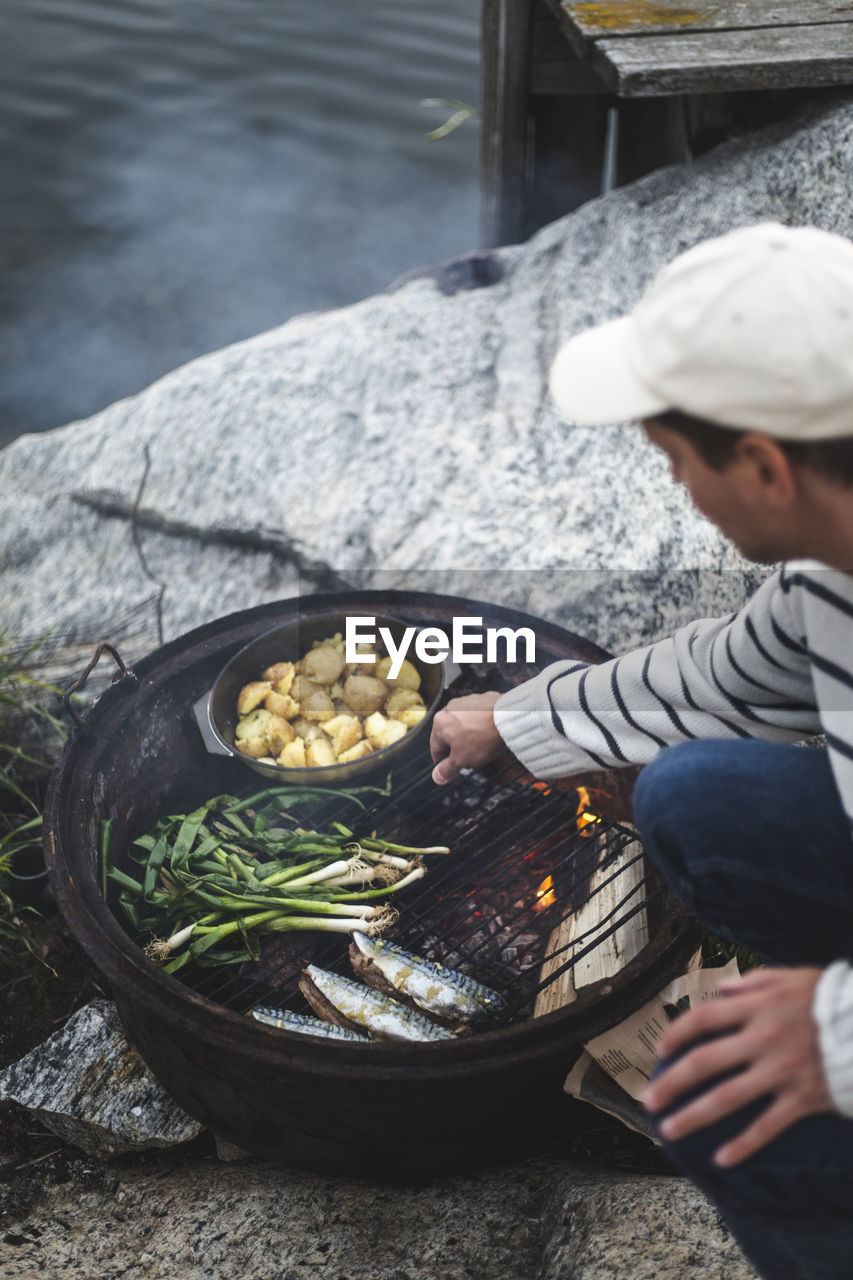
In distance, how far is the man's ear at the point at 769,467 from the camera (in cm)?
147

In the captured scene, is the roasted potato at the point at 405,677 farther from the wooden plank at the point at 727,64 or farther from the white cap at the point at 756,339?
the wooden plank at the point at 727,64

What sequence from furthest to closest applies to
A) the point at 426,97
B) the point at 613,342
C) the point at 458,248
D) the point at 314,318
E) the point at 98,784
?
the point at 426,97
the point at 458,248
the point at 314,318
the point at 98,784
the point at 613,342

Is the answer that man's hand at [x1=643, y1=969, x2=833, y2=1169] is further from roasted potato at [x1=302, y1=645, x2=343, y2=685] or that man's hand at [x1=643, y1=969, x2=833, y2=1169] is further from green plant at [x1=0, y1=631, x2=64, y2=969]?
green plant at [x1=0, y1=631, x2=64, y2=969]

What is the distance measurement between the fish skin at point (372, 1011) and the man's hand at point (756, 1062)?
1.13 metres

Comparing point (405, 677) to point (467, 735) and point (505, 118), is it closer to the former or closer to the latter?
point (467, 735)

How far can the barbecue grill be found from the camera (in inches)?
88.3

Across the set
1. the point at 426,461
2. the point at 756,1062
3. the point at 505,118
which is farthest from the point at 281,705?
the point at 505,118

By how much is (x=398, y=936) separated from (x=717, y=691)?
1197 mm

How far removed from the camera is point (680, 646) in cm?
227

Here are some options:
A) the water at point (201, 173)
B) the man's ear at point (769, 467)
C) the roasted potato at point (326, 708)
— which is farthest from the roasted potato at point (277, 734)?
the water at point (201, 173)

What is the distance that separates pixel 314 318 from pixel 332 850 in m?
3.68

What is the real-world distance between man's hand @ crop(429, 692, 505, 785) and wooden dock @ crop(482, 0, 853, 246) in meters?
2.49

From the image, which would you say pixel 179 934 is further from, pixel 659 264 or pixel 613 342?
pixel 659 264

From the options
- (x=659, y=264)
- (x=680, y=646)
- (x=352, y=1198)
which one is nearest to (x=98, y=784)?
(x=352, y=1198)
